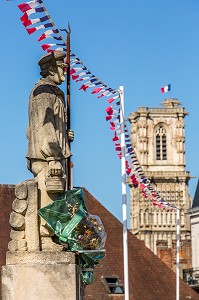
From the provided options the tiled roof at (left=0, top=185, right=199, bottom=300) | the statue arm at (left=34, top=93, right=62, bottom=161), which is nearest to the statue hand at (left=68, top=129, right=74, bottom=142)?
the statue arm at (left=34, top=93, right=62, bottom=161)

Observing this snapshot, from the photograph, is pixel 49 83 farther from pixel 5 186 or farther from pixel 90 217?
pixel 5 186

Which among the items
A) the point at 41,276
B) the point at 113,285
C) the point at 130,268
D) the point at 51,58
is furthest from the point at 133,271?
the point at 41,276

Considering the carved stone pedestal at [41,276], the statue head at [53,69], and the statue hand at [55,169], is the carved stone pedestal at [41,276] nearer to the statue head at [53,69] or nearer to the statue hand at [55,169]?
the statue hand at [55,169]

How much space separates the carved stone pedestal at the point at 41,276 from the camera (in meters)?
18.1

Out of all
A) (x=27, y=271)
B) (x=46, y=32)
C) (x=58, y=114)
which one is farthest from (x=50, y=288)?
(x=46, y=32)

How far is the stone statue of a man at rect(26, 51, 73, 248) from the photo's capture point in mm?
18516

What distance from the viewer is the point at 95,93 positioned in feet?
109

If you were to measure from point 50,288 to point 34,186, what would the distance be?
1467 millimetres

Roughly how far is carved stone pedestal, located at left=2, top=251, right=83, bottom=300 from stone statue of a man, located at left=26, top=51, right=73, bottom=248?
0.50 m

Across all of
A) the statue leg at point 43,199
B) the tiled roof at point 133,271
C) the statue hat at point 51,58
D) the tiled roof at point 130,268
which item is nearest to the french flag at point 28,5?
the statue hat at point 51,58

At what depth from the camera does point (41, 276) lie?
18109mm

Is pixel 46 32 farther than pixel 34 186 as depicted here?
Yes

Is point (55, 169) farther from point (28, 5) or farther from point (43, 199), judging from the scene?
point (28, 5)

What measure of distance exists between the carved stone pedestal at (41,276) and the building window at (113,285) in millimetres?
36064
